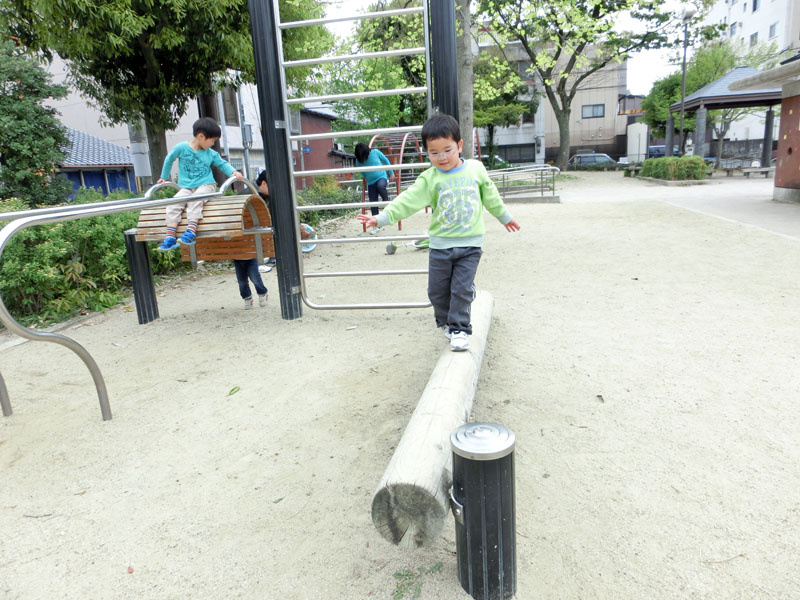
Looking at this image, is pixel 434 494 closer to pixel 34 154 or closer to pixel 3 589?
pixel 3 589

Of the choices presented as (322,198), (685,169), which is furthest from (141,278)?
(685,169)

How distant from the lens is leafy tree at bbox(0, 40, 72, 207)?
12102 mm

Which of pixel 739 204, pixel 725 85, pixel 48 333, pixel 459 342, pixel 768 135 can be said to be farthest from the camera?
pixel 768 135

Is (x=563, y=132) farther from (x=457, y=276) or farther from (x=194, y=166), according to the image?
(x=457, y=276)

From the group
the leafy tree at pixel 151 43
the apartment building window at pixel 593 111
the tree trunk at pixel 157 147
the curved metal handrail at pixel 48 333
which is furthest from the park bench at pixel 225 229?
the apartment building window at pixel 593 111

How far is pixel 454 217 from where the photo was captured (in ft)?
10.2

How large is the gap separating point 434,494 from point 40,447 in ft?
7.07

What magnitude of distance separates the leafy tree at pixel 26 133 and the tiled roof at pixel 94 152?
31.0 ft

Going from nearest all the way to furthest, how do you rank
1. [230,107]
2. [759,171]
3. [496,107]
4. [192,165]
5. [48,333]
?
[48,333], [192,165], [759,171], [230,107], [496,107]

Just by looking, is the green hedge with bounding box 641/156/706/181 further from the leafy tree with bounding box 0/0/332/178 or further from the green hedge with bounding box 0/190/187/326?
the green hedge with bounding box 0/190/187/326

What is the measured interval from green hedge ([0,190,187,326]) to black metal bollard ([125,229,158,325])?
0.82 m

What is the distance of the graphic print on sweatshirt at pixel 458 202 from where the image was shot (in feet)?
10.1

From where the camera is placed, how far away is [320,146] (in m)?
30.0

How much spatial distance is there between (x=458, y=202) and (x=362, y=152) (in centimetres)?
527
